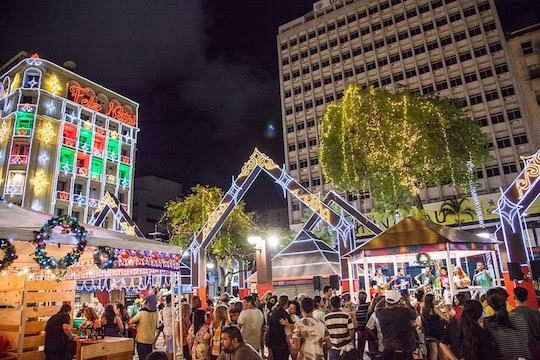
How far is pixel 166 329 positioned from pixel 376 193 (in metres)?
18.6

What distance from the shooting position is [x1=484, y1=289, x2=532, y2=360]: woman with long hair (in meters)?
4.53

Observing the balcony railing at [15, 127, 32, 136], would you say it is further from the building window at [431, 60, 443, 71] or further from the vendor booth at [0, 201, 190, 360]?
the building window at [431, 60, 443, 71]

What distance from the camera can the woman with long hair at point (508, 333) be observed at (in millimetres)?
4531

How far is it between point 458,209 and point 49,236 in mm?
36236

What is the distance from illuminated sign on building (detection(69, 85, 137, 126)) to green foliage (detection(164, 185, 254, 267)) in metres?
17.0

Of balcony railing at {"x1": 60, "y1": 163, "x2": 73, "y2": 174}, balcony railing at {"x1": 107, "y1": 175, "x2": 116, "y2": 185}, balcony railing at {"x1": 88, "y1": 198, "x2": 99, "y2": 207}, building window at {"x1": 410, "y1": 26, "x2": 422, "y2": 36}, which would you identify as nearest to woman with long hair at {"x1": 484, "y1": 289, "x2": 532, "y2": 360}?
balcony railing at {"x1": 60, "y1": 163, "x2": 73, "y2": 174}

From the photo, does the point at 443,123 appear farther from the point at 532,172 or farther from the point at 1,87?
the point at 1,87

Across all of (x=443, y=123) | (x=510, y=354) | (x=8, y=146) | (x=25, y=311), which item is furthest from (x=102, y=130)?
(x=510, y=354)

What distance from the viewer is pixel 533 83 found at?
39.6 meters

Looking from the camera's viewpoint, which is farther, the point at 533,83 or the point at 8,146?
the point at 533,83

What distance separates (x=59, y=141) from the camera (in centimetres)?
3847

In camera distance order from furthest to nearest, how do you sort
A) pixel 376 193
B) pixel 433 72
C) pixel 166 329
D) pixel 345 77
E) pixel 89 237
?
pixel 345 77 < pixel 433 72 < pixel 376 193 < pixel 166 329 < pixel 89 237

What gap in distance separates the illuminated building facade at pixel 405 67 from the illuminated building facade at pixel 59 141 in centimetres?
2404

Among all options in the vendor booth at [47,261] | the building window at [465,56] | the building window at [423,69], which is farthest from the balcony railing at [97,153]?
the building window at [465,56]
